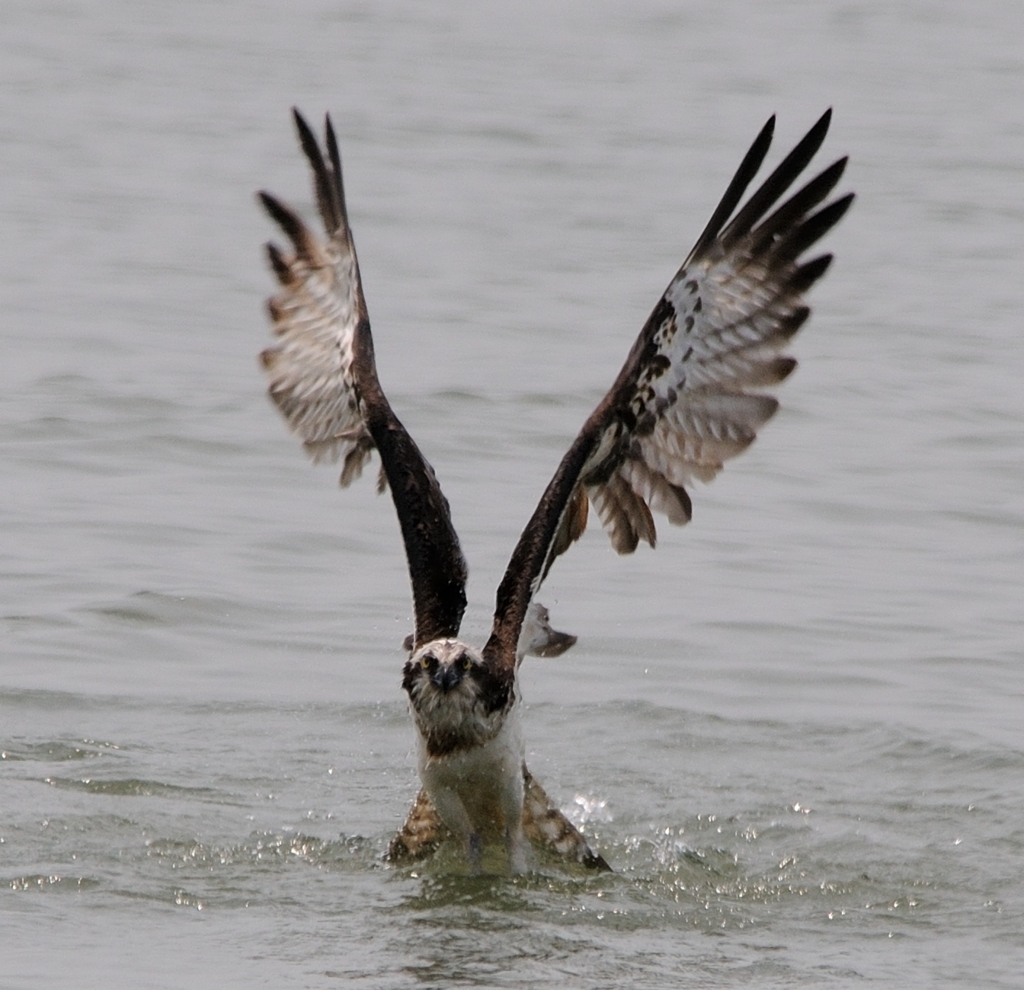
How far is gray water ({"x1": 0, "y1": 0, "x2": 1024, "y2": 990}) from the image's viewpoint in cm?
819

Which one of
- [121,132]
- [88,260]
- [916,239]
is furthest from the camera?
[121,132]

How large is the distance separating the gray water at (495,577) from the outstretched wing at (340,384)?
119 centimetres

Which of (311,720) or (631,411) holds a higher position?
(631,411)

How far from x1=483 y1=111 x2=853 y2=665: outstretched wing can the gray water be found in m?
1.31

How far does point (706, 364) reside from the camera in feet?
31.3

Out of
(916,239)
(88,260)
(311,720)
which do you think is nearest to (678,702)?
(311,720)

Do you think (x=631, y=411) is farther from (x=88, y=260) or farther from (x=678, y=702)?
(x=88, y=260)

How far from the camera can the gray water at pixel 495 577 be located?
26.9ft

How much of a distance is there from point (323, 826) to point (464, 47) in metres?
23.5

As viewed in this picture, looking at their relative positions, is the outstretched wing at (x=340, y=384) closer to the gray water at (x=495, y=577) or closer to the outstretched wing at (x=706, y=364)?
the outstretched wing at (x=706, y=364)

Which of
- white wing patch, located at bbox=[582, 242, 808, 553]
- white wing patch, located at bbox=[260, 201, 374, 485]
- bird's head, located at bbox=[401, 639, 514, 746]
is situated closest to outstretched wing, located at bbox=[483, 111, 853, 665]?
white wing patch, located at bbox=[582, 242, 808, 553]

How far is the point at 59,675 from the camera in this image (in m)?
10.7

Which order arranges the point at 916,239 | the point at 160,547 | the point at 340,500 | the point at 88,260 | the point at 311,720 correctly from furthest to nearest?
the point at 916,239 → the point at 88,260 → the point at 340,500 → the point at 160,547 → the point at 311,720

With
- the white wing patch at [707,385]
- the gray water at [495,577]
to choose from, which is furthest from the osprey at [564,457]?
the gray water at [495,577]
